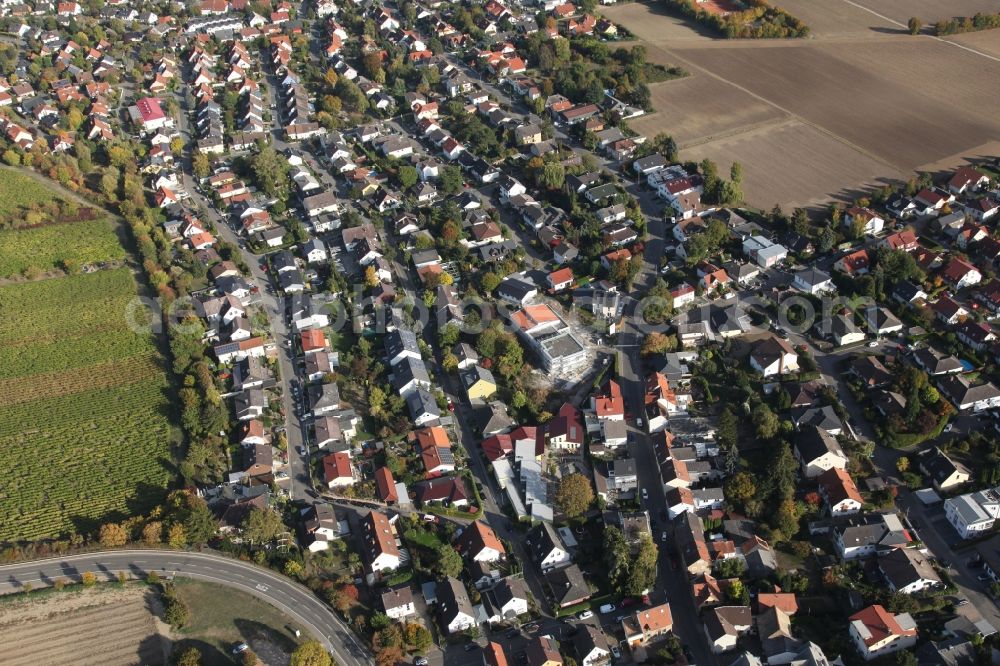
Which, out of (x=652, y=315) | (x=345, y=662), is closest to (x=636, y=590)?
(x=345, y=662)

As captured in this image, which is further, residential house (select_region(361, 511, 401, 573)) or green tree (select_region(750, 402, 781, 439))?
green tree (select_region(750, 402, 781, 439))

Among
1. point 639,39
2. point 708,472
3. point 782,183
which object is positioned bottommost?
point 708,472

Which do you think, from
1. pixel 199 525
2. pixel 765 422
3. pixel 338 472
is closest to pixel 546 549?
pixel 338 472

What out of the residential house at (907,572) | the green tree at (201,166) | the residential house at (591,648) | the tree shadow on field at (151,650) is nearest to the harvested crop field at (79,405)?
the tree shadow on field at (151,650)

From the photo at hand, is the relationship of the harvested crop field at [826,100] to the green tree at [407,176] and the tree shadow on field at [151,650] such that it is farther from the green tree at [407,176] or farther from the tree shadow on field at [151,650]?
the tree shadow on field at [151,650]

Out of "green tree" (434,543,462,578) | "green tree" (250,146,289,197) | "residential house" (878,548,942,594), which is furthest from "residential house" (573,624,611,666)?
"green tree" (250,146,289,197)

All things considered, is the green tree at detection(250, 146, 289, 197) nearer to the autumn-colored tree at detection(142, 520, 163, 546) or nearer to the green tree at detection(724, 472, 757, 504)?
the autumn-colored tree at detection(142, 520, 163, 546)

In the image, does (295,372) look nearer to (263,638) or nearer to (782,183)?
(263,638)
